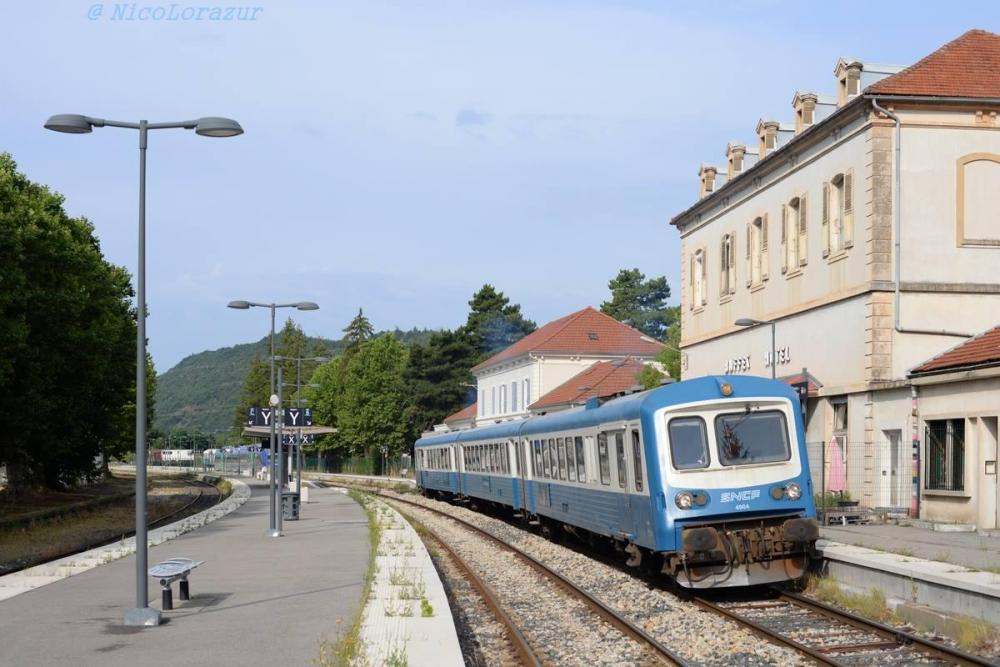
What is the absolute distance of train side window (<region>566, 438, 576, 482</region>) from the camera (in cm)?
2277

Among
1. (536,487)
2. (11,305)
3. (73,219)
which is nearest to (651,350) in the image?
(73,219)

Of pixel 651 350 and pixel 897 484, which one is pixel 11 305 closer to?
pixel 897 484

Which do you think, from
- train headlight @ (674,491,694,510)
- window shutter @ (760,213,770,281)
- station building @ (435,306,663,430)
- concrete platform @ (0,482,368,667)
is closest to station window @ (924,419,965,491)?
window shutter @ (760,213,770,281)

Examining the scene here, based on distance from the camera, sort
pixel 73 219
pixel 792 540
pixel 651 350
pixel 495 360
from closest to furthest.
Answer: pixel 792 540
pixel 73 219
pixel 651 350
pixel 495 360

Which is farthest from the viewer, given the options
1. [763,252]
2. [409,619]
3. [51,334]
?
[51,334]

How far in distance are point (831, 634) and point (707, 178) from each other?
111ft

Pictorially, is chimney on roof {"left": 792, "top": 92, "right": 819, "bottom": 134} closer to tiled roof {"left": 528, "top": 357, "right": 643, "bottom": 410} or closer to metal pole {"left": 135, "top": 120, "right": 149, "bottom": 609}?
metal pole {"left": 135, "top": 120, "right": 149, "bottom": 609}

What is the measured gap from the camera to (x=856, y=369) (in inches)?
1251

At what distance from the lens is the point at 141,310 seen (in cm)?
1398

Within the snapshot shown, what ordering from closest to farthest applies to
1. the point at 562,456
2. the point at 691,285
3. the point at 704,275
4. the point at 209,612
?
the point at 209,612 < the point at 562,456 < the point at 704,275 < the point at 691,285

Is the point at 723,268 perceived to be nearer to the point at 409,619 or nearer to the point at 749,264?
the point at 749,264

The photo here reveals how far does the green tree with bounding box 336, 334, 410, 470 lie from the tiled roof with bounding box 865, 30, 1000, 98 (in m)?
71.5

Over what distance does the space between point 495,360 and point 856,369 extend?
53931mm

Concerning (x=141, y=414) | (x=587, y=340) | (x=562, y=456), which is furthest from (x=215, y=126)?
(x=587, y=340)
